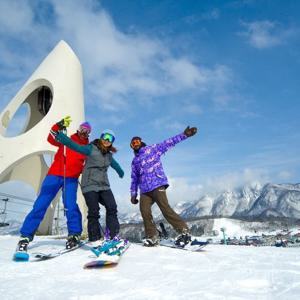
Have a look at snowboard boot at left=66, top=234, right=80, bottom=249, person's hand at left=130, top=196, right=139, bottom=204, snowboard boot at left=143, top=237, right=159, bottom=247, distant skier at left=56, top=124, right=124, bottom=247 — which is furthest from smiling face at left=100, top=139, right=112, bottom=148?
snowboard boot at left=143, top=237, right=159, bottom=247

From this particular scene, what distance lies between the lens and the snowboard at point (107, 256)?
11.6 feet

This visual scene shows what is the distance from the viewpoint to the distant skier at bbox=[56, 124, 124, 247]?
5.28 meters

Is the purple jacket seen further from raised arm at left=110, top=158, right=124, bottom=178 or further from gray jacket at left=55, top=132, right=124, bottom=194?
gray jacket at left=55, top=132, right=124, bottom=194

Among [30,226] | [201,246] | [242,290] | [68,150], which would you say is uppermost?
[68,150]

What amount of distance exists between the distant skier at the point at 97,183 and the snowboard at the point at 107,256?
38.6 inches

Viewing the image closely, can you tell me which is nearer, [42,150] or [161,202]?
[161,202]

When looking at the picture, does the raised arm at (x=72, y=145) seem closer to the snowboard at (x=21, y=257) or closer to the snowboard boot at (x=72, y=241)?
the snowboard boot at (x=72, y=241)

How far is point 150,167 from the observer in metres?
5.90

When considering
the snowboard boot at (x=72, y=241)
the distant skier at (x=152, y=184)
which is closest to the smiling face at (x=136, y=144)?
the distant skier at (x=152, y=184)

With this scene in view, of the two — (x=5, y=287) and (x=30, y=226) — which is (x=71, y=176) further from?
(x=5, y=287)

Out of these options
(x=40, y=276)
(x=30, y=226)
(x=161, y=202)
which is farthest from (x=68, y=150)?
(x=40, y=276)

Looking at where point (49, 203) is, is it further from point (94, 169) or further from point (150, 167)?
point (150, 167)

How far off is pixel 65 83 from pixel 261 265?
12.5 metres

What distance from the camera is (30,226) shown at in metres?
4.96
